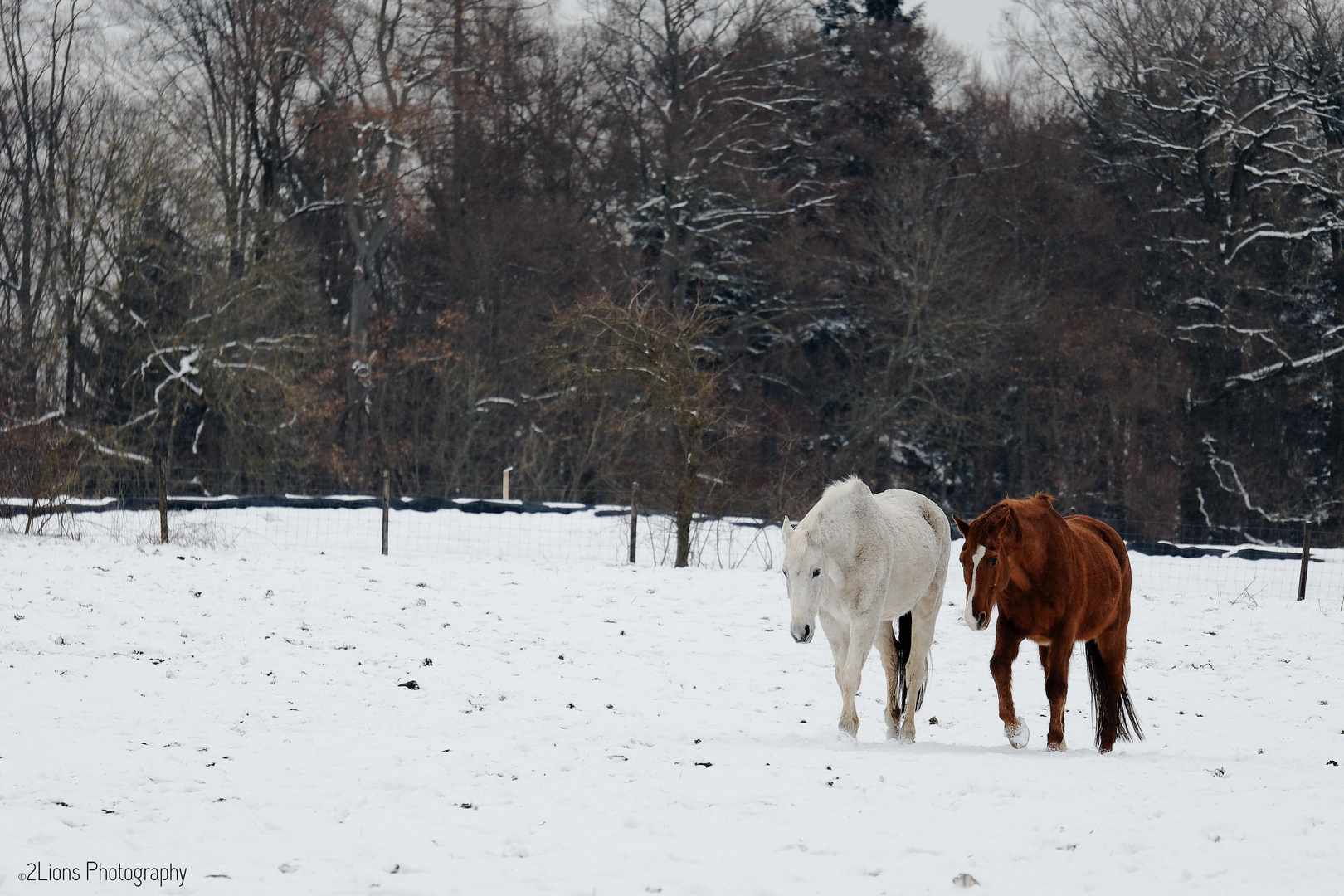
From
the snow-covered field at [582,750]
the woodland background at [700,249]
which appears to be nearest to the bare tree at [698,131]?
the woodland background at [700,249]

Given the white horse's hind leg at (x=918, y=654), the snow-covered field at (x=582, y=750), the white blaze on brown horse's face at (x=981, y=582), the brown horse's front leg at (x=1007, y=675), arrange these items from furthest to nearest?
the white horse's hind leg at (x=918, y=654)
the brown horse's front leg at (x=1007, y=675)
the white blaze on brown horse's face at (x=981, y=582)
the snow-covered field at (x=582, y=750)

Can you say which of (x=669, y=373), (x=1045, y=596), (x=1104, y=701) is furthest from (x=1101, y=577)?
(x=669, y=373)

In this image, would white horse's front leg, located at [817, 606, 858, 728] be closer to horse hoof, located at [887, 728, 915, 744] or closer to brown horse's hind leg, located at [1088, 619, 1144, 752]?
horse hoof, located at [887, 728, 915, 744]

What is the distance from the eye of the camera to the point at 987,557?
5.84 m

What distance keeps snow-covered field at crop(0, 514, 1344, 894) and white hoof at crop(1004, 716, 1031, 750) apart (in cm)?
13

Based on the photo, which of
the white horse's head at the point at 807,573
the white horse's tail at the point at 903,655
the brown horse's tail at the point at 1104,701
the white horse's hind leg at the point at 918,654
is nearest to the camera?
the white horse's head at the point at 807,573

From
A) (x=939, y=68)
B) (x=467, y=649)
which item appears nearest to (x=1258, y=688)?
(x=467, y=649)

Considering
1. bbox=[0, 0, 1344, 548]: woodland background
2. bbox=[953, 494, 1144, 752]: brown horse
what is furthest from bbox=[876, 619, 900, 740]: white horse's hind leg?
bbox=[0, 0, 1344, 548]: woodland background

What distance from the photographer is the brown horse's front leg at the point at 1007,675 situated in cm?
621

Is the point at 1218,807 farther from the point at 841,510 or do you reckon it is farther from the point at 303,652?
the point at 303,652

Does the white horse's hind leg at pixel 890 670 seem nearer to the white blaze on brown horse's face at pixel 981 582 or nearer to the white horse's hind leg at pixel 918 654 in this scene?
the white horse's hind leg at pixel 918 654

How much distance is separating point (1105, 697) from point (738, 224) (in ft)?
75.8

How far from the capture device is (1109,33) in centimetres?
2645

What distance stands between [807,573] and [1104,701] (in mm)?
1934
